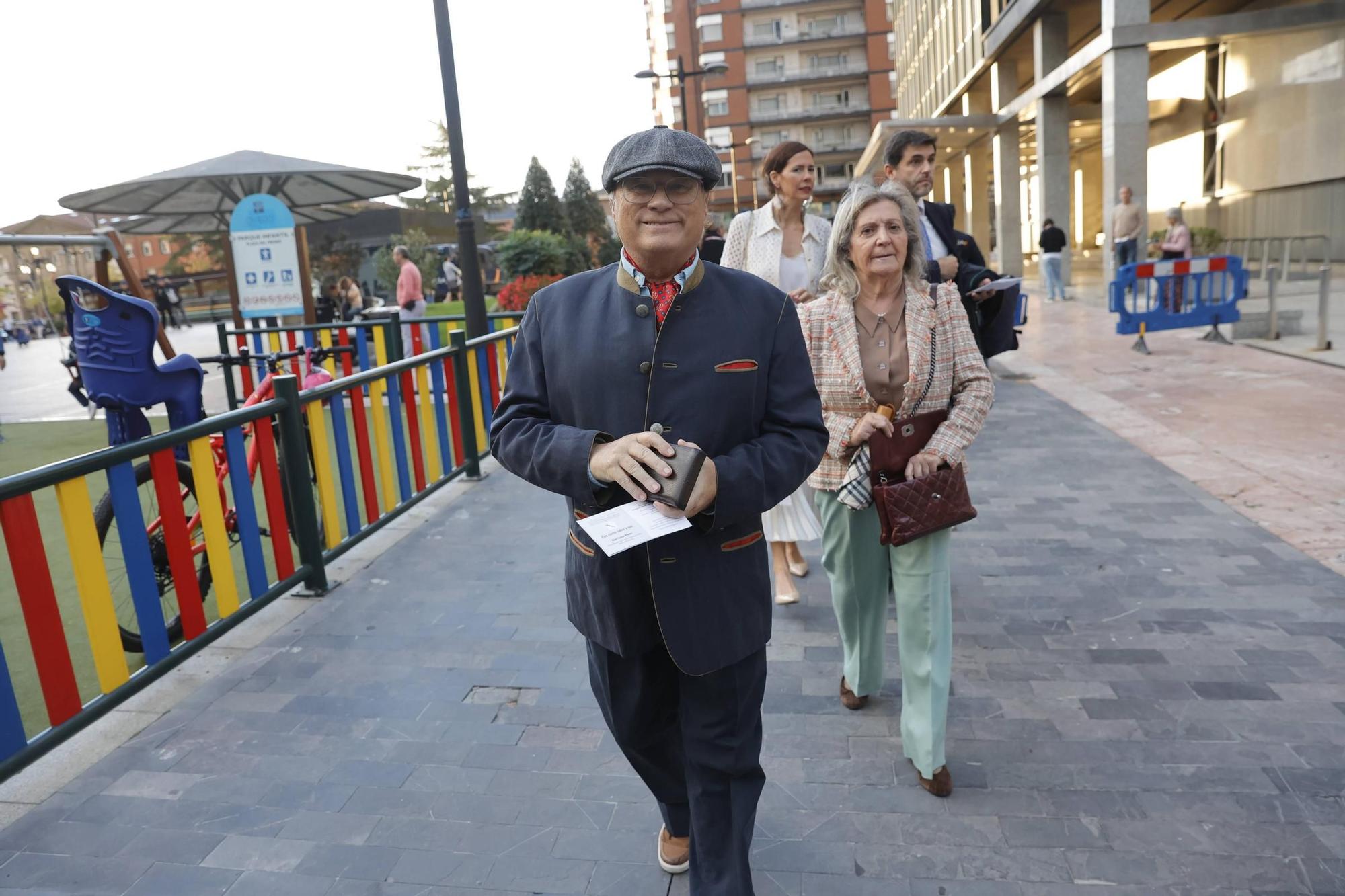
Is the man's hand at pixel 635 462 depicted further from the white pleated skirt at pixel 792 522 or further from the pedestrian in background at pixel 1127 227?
the pedestrian in background at pixel 1127 227

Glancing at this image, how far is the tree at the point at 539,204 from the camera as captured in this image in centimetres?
5434

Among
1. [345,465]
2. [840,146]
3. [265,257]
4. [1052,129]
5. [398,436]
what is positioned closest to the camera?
[345,465]

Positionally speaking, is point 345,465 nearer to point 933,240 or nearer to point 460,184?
point 933,240

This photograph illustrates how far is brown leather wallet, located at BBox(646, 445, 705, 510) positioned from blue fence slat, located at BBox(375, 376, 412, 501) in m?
4.31

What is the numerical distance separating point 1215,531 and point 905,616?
300 cm

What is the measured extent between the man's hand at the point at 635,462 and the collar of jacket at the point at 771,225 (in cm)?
281

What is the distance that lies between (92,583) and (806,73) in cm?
7908

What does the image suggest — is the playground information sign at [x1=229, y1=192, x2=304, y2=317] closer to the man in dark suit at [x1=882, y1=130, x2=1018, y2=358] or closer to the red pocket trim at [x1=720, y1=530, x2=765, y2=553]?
the man in dark suit at [x1=882, y1=130, x2=1018, y2=358]

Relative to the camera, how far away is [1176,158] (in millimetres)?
27562

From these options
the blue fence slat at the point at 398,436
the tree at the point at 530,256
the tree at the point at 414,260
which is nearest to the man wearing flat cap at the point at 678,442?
the blue fence slat at the point at 398,436

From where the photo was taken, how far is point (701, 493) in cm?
198

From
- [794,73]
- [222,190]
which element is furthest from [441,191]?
[222,190]

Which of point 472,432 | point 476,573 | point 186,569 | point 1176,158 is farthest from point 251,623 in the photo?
point 1176,158

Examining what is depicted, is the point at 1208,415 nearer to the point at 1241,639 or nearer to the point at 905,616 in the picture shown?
the point at 1241,639
